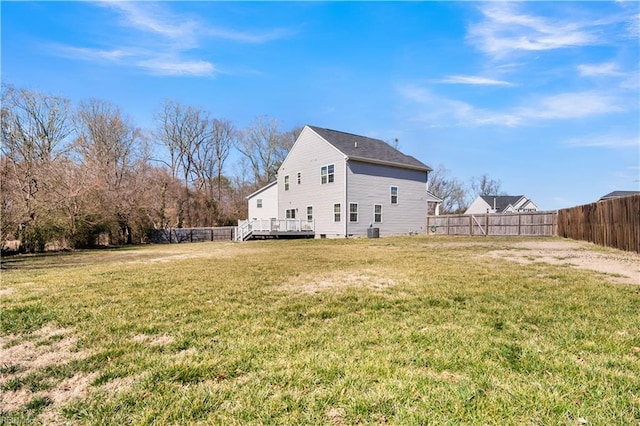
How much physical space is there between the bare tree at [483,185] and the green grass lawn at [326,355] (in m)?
57.9

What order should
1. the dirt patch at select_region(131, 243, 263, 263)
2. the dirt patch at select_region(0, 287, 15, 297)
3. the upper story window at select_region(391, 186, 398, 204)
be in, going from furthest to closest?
the upper story window at select_region(391, 186, 398, 204) → the dirt patch at select_region(131, 243, 263, 263) → the dirt patch at select_region(0, 287, 15, 297)

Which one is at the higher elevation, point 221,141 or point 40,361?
point 221,141

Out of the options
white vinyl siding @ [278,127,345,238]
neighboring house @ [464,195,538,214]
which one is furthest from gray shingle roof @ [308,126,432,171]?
neighboring house @ [464,195,538,214]

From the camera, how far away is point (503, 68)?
35.9ft

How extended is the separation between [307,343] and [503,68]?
12.1 meters

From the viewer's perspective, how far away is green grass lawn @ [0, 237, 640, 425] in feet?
6.11

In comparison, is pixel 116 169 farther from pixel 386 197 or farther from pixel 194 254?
pixel 386 197

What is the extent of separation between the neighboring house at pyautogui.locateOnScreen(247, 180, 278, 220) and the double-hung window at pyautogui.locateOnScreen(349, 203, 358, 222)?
7670 millimetres

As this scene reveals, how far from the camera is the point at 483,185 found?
5731cm

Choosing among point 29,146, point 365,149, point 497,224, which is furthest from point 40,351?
point 497,224

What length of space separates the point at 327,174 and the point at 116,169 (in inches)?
617

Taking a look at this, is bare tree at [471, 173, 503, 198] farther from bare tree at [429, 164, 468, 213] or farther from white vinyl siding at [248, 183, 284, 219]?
white vinyl siding at [248, 183, 284, 219]

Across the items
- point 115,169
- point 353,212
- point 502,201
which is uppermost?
point 115,169

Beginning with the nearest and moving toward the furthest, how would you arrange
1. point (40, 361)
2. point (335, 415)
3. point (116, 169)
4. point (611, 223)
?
point (335, 415) → point (40, 361) → point (611, 223) → point (116, 169)
